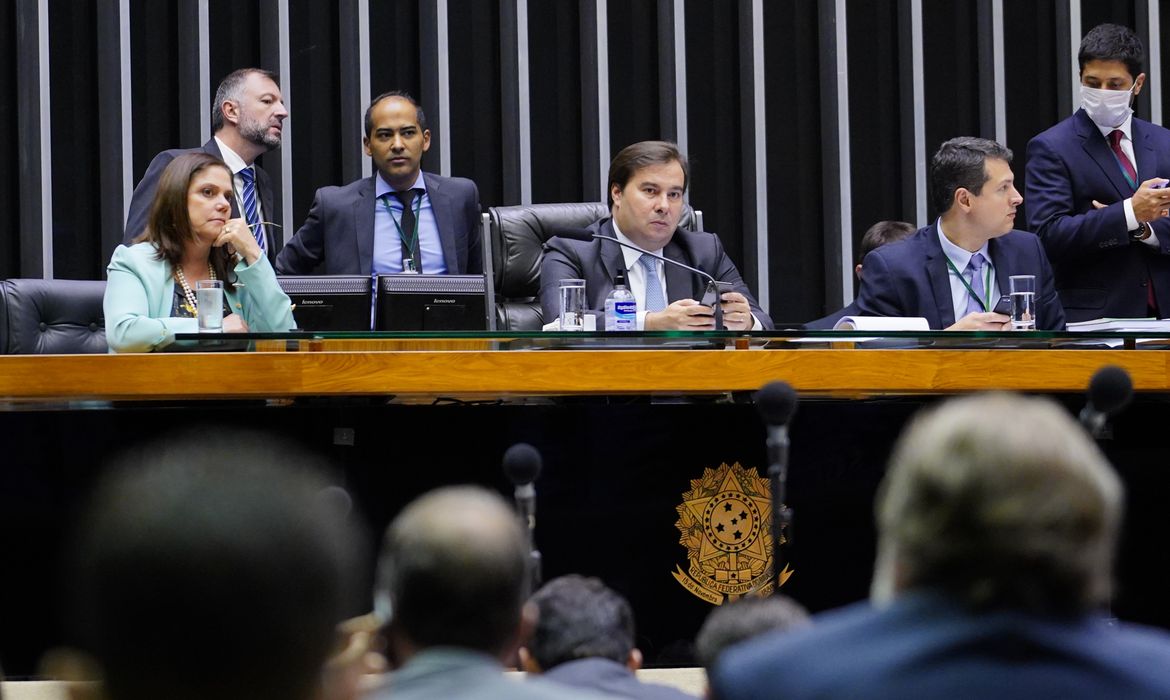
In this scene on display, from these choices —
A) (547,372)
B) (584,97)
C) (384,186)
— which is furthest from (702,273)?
(584,97)

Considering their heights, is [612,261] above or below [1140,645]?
above

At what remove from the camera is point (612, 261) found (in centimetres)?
421

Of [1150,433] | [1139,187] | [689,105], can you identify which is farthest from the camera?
[689,105]

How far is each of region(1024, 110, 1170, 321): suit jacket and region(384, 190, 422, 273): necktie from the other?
200cm

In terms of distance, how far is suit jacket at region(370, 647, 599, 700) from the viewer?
978 millimetres

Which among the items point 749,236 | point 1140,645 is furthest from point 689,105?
point 1140,645

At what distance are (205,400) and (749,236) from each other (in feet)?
12.1

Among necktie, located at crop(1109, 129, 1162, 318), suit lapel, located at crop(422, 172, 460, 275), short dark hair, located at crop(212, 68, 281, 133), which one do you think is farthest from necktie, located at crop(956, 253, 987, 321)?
short dark hair, located at crop(212, 68, 281, 133)

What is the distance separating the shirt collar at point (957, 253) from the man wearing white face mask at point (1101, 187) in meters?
0.48

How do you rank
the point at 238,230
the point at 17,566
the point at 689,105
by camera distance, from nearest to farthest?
1. the point at 17,566
2. the point at 238,230
3. the point at 689,105

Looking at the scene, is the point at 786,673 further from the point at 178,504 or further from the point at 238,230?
the point at 238,230

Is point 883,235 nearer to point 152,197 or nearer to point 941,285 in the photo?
point 941,285

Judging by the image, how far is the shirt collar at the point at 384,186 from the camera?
5273 millimetres

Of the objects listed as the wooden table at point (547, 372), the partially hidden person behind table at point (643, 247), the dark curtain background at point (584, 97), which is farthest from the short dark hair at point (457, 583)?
the dark curtain background at point (584, 97)
